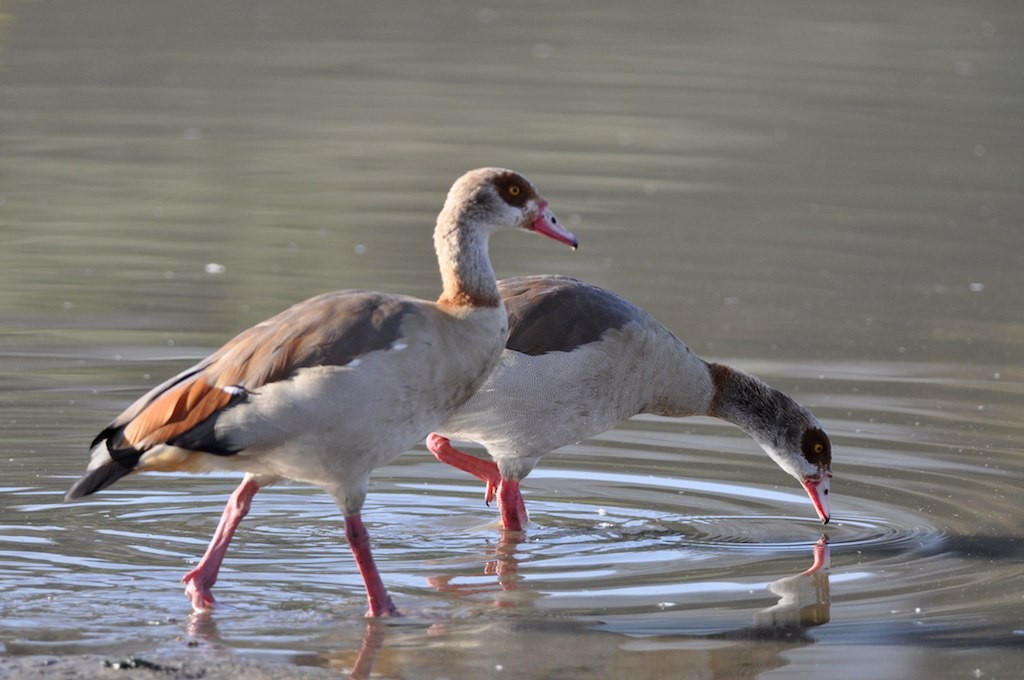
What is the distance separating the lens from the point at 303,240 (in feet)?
50.3

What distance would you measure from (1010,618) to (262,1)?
2713cm

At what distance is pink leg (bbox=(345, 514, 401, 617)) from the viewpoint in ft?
24.2

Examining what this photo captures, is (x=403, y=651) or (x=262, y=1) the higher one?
(x=262, y=1)

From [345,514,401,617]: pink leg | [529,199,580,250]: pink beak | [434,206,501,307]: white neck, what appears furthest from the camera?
[529,199,580,250]: pink beak

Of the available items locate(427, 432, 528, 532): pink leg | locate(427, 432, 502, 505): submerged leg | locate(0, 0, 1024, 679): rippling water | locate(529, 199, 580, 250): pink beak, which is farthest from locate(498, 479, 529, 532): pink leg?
locate(529, 199, 580, 250): pink beak

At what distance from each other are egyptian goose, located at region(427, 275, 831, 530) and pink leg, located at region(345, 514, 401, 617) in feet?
4.46

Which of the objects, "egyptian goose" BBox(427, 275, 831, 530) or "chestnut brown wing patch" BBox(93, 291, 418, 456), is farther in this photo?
"egyptian goose" BBox(427, 275, 831, 530)

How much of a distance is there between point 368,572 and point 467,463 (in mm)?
2266

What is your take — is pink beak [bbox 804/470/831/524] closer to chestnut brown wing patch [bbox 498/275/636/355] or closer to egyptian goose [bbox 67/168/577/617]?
chestnut brown wing patch [bbox 498/275/636/355]

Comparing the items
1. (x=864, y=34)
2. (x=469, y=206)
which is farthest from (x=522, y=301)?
(x=864, y=34)

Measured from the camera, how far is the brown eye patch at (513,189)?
8055mm

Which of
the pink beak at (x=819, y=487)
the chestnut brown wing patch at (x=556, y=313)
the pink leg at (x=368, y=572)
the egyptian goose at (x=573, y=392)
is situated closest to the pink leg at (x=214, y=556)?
the pink leg at (x=368, y=572)

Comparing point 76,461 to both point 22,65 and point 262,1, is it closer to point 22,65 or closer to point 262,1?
point 22,65

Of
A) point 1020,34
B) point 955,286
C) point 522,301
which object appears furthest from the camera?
point 1020,34
